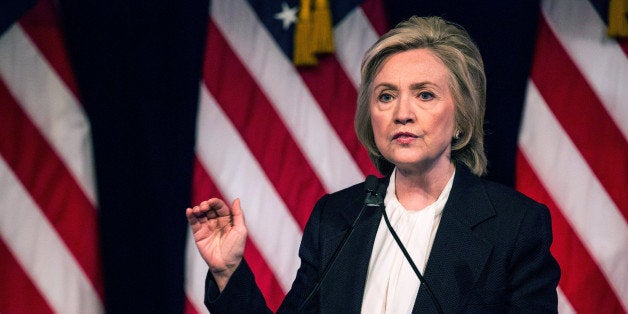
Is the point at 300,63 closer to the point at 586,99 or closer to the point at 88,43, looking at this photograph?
the point at 88,43

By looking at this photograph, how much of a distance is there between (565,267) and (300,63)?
42.3 inches

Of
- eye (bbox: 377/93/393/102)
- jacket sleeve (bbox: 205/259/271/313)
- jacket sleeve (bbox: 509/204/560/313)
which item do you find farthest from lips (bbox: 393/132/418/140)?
jacket sleeve (bbox: 205/259/271/313)

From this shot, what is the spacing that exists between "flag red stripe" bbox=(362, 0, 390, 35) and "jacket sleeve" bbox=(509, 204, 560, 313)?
1.24 meters

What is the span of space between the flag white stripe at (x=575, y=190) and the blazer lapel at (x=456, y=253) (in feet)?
3.29

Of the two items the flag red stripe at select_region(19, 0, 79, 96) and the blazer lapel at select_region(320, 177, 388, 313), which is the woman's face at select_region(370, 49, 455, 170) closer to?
the blazer lapel at select_region(320, 177, 388, 313)

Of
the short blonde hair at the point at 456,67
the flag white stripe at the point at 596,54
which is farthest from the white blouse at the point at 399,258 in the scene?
the flag white stripe at the point at 596,54

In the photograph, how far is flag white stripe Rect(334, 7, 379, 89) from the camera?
2.48 meters

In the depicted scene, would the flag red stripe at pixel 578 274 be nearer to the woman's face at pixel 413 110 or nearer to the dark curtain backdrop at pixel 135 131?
the dark curtain backdrop at pixel 135 131

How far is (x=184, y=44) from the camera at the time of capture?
2473 mm

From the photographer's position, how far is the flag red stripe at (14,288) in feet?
8.05

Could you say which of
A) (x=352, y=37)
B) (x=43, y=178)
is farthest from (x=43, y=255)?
(x=352, y=37)

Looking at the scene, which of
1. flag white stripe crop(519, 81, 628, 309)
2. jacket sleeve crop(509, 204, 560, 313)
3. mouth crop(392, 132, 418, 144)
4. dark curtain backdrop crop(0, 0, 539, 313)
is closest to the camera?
jacket sleeve crop(509, 204, 560, 313)

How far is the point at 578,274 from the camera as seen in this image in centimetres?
232

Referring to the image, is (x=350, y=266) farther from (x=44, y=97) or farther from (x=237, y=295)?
(x=44, y=97)
